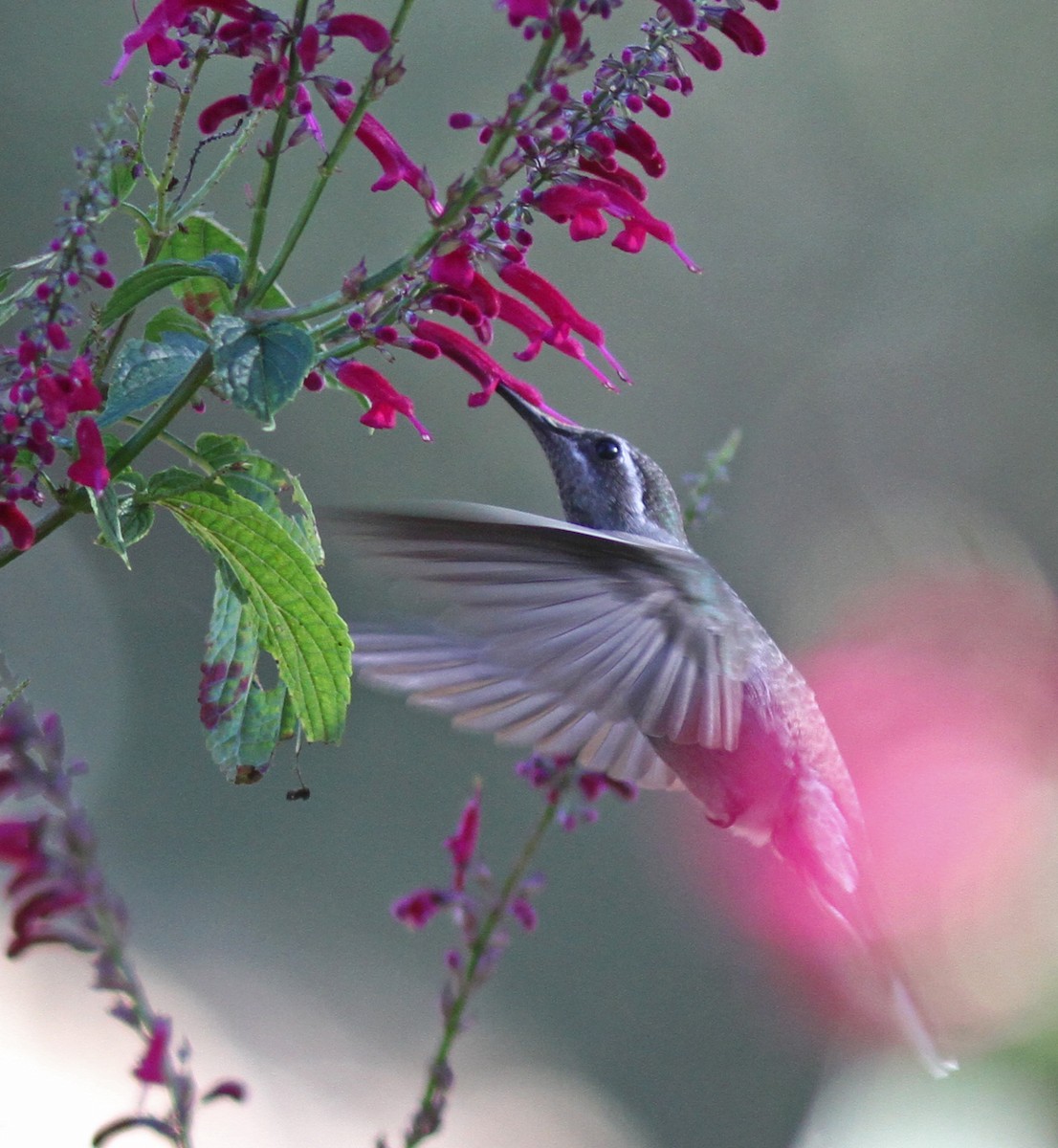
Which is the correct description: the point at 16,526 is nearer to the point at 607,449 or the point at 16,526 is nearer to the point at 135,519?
the point at 135,519

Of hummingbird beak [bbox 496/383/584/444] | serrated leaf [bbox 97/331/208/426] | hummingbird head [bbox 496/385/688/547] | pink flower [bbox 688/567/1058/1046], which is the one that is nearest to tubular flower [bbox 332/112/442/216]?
serrated leaf [bbox 97/331/208/426]

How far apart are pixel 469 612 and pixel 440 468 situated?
2921 mm

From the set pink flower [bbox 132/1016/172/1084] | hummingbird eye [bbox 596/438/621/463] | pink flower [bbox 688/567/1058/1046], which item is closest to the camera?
pink flower [bbox 132/1016/172/1084]

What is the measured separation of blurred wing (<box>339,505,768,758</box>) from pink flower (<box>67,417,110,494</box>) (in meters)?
0.29

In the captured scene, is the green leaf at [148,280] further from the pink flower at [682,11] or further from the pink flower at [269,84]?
the pink flower at [682,11]

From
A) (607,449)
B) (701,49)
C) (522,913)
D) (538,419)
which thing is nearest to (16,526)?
(522,913)

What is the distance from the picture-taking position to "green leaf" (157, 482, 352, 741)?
3.32ft

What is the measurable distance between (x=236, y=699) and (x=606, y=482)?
2.36 ft

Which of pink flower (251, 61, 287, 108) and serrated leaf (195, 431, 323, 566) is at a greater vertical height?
pink flower (251, 61, 287, 108)

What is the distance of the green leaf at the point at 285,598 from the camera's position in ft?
3.32

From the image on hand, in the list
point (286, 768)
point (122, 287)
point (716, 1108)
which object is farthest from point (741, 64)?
point (122, 287)

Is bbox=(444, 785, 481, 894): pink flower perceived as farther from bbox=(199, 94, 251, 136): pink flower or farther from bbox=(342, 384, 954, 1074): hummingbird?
bbox=(199, 94, 251, 136): pink flower

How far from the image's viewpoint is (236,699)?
116cm

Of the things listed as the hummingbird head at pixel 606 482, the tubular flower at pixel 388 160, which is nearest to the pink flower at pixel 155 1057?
the tubular flower at pixel 388 160
